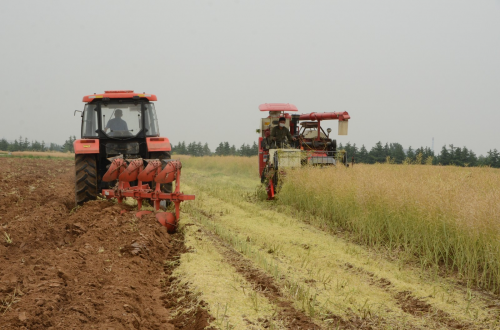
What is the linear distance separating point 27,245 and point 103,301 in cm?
235

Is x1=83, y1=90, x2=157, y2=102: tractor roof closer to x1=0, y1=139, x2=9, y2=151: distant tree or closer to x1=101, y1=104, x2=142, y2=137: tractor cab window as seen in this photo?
x1=101, y1=104, x2=142, y2=137: tractor cab window

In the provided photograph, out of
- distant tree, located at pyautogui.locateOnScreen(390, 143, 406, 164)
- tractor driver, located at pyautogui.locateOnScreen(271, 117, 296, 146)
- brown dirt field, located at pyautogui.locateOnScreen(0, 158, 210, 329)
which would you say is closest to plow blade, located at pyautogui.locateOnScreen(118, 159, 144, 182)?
brown dirt field, located at pyautogui.locateOnScreen(0, 158, 210, 329)

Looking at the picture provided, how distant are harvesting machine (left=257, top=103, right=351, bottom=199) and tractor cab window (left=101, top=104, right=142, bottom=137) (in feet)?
10.5

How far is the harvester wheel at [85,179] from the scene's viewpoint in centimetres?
708

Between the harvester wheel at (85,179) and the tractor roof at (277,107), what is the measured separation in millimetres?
5026

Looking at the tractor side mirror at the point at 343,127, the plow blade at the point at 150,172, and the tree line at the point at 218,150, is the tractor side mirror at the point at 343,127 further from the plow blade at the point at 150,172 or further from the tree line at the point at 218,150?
the tree line at the point at 218,150

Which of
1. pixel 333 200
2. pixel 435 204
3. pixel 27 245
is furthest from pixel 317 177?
pixel 27 245

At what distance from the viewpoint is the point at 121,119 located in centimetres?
784

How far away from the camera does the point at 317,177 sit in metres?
8.20

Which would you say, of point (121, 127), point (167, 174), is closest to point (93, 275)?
point (167, 174)

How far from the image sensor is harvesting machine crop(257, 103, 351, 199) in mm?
9484

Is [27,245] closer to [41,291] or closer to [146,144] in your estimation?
[41,291]

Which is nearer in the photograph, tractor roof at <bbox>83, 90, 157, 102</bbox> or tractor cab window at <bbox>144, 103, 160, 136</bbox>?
tractor roof at <bbox>83, 90, 157, 102</bbox>

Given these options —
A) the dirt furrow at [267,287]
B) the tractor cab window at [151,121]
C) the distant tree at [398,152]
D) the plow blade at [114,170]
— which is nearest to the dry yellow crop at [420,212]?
the dirt furrow at [267,287]
